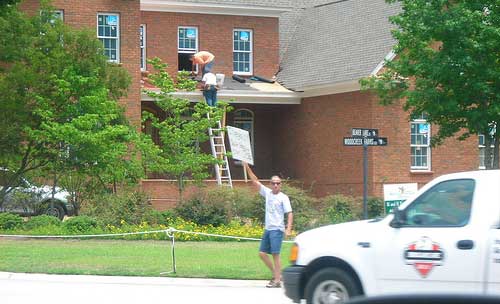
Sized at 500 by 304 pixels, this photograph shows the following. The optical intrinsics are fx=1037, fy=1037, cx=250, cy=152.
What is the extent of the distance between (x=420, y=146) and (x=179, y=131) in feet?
30.5

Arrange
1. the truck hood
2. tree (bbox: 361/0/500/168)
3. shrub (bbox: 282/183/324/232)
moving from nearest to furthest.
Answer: the truck hood → tree (bbox: 361/0/500/168) → shrub (bbox: 282/183/324/232)

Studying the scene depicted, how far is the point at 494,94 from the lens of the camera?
26.0 metres

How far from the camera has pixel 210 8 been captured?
40750mm

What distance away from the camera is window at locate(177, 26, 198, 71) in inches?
1599

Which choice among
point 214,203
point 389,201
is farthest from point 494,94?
point 214,203

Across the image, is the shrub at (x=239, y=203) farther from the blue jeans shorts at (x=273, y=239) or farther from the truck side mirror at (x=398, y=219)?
the truck side mirror at (x=398, y=219)

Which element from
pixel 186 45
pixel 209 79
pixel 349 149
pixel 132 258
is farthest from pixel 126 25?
pixel 132 258

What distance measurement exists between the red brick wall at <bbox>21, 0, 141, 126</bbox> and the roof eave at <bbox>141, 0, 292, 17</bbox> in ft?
11.3

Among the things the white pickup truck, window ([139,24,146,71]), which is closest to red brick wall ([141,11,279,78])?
window ([139,24,146,71])

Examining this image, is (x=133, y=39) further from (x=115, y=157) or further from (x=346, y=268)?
(x=346, y=268)

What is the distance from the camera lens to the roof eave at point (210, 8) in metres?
39.5

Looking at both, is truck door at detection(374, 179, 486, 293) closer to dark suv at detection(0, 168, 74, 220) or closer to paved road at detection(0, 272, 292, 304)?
paved road at detection(0, 272, 292, 304)

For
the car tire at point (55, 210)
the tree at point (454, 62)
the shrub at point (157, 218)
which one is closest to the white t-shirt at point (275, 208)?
the tree at point (454, 62)

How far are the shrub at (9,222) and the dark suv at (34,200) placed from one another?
2.29m
